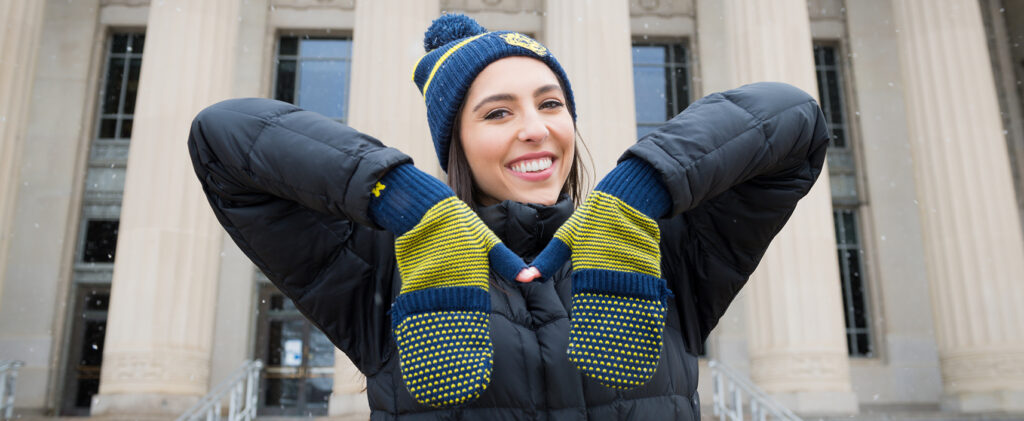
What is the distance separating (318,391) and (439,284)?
54.2 ft

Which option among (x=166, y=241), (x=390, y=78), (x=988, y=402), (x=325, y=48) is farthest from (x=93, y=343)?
(x=988, y=402)

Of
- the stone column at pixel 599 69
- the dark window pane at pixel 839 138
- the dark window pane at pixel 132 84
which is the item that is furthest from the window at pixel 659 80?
the dark window pane at pixel 132 84

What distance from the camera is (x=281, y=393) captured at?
55.7 ft

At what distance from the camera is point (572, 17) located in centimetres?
1320

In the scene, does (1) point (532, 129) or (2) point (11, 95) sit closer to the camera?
(1) point (532, 129)

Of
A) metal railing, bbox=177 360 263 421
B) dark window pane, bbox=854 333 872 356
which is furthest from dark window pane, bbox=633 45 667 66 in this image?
metal railing, bbox=177 360 263 421

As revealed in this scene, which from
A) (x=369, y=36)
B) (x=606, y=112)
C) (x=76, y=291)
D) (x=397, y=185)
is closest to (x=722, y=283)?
(x=397, y=185)

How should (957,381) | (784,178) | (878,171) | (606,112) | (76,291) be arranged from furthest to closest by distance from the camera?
1. (878,171)
2. (76,291)
3. (957,381)
4. (606,112)
5. (784,178)

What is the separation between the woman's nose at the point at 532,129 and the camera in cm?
191

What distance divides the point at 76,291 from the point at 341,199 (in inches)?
720

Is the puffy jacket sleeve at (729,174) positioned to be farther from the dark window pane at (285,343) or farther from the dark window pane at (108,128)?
the dark window pane at (108,128)

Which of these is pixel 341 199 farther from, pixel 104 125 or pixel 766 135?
pixel 104 125

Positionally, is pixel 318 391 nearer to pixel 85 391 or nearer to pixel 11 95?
pixel 85 391

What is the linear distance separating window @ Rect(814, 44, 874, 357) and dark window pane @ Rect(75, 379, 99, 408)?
16.4 meters
